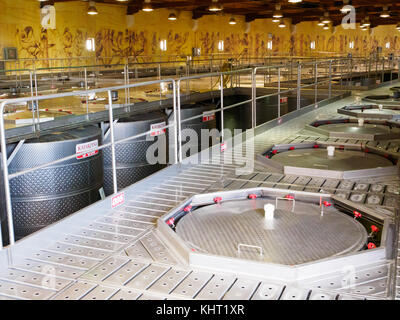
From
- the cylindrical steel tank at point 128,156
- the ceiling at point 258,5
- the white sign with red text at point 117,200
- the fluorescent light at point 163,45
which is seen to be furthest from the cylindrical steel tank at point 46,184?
the fluorescent light at point 163,45

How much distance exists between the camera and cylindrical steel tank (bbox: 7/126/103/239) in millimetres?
6043

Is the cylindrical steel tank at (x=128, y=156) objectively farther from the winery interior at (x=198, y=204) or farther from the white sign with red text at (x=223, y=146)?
the white sign with red text at (x=223, y=146)

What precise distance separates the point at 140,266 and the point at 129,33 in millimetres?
19434

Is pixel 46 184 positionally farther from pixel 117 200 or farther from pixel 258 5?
pixel 258 5

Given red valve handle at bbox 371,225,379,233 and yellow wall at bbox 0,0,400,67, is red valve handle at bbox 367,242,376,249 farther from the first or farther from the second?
yellow wall at bbox 0,0,400,67

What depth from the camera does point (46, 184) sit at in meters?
6.05

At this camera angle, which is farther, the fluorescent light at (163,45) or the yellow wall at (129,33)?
the fluorescent light at (163,45)

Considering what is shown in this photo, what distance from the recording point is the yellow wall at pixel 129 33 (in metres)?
16.3

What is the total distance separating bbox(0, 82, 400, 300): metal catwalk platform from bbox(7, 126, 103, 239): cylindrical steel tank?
245cm

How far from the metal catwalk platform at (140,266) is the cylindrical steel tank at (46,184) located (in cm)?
245
